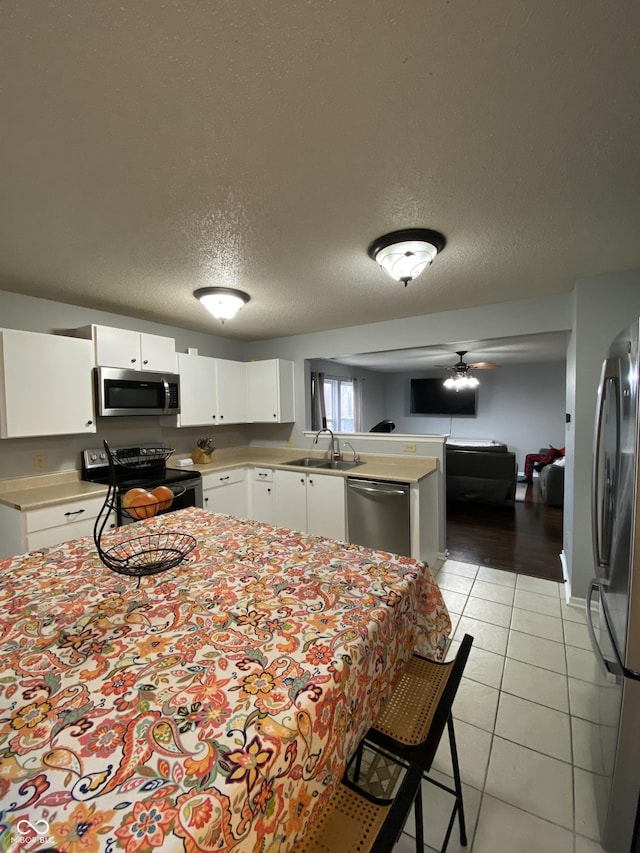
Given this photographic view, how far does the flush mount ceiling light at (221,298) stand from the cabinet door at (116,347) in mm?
767

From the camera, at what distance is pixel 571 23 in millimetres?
875

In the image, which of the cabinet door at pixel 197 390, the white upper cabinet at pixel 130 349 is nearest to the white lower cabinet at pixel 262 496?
the cabinet door at pixel 197 390

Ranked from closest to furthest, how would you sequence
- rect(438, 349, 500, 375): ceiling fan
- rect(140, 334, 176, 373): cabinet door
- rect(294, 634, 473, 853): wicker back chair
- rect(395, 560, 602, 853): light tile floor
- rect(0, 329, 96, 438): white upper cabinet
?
rect(294, 634, 473, 853): wicker back chair, rect(395, 560, 602, 853): light tile floor, rect(0, 329, 96, 438): white upper cabinet, rect(140, 334, 176, 373): cabinet door, rect(438, 349, 500, 375): ceiling fan

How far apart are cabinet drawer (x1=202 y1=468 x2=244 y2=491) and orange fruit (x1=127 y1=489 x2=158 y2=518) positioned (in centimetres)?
241

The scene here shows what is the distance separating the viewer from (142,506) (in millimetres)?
1093

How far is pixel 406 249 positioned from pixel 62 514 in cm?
264

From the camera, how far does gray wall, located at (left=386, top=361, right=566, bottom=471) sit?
7199 millimetres

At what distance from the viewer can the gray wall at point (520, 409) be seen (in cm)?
720

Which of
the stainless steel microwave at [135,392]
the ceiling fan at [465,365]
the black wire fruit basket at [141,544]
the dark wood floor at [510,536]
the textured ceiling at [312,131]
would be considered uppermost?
the textured ceiling at [312,131]

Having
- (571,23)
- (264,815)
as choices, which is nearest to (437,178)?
(571,23)

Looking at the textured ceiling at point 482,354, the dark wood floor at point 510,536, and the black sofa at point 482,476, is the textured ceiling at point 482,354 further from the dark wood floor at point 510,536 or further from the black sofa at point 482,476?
the dark wood floor at point 510,536

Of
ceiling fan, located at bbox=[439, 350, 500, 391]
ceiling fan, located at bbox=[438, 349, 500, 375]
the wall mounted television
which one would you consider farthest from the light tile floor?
the wall mounted television

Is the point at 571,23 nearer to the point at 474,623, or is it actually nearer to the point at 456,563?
the point at 474,623

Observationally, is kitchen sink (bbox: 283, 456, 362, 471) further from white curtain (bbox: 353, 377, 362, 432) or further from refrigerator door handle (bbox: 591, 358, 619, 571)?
white curtain (bbox: 353, 377, 362, 432)
